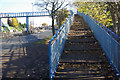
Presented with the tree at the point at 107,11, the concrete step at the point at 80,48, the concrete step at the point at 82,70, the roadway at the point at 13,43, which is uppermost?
the tree at the point at 107,11

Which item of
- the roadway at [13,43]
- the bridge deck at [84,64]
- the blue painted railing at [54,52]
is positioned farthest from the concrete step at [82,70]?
the roadway at [13,43]

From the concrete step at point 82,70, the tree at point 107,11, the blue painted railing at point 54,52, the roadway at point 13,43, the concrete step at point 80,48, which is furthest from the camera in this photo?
the roadway at point 13,43

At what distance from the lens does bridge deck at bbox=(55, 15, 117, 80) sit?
5717 mm

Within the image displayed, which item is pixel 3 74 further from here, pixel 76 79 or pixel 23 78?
pixel 76 79

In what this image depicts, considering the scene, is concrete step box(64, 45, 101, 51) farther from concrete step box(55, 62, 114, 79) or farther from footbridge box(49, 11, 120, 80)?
concrete step box(55, 62, 114, 79)

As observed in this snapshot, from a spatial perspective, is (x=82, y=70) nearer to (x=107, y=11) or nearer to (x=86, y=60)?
(x=86, y=60)

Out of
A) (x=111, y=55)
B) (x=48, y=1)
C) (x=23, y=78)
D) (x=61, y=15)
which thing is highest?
(x=48, y=1)

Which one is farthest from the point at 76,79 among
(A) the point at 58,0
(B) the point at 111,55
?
(A) the point at 58,0

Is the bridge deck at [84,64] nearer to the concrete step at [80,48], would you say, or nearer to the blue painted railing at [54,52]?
the concrete step at [80,48]

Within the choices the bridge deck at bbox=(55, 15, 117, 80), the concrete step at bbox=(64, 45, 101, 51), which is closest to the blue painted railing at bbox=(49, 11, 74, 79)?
the bridge deck at bbox=(55, 15, 117, 80)

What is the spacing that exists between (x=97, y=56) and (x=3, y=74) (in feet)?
14.7

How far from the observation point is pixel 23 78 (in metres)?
6.60

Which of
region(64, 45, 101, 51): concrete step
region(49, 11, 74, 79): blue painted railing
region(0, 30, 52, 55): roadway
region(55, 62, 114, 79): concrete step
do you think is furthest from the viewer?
region(0, 30, 52, 55): roadway

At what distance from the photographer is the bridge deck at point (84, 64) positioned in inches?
225
